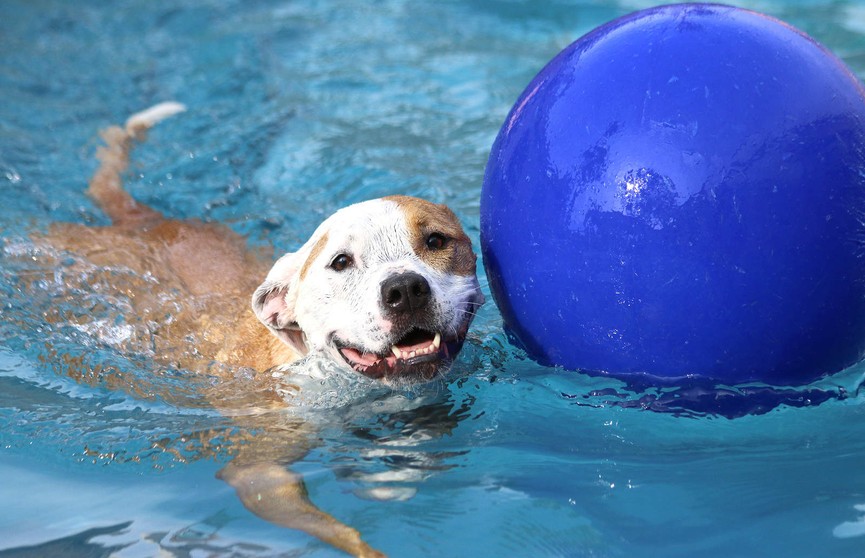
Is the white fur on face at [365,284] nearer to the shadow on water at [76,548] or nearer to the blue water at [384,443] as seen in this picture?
the blue water at [384,443]

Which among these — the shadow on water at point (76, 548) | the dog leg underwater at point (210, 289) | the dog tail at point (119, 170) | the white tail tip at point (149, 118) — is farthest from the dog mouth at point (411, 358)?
the white tail tip at point (149, 118)

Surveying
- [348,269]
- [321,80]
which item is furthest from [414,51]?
[348,269]

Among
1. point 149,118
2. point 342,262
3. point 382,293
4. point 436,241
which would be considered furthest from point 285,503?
point 149,118

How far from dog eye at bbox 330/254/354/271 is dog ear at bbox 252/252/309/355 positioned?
0.33 m

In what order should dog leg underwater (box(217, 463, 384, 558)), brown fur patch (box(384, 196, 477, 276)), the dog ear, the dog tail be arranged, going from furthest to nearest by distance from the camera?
the dog tail
the dog ear
brown fur patch (box(384, 196, 477, 276))
dog leg underwater (box(217, 463, 384, 558))

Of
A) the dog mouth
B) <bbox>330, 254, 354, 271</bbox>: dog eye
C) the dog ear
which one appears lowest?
the dog mouth

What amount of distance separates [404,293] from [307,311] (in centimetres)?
62

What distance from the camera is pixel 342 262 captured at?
13.8ft

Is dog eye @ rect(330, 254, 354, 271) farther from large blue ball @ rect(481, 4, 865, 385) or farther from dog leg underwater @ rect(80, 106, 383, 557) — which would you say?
large blue ball @ rect(481, 4, 865, 385)

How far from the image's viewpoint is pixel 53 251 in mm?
5684

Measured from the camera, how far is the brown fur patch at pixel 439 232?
164 inches

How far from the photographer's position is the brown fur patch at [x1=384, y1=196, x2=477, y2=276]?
13.7 feet

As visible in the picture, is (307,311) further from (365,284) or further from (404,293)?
(404,293)

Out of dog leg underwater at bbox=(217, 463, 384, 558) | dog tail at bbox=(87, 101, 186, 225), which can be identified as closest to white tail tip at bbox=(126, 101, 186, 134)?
dog tail at bbox=(87, 101, 186, 225)
